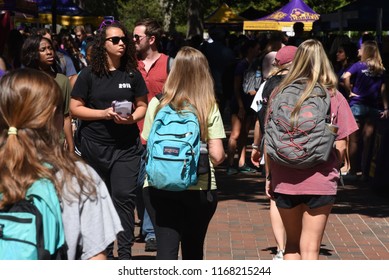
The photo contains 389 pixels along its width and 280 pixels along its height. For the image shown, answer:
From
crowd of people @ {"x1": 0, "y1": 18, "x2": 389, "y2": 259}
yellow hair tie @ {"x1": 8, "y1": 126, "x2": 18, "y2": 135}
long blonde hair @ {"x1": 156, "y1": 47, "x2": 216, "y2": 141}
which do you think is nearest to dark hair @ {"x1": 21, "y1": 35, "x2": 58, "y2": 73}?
crowd of people @ {"x1": 0, "y1": 18, "x2": 389, "y2": 259}

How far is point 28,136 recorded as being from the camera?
3166 mm

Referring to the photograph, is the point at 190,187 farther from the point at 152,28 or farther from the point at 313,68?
the point at 152,28

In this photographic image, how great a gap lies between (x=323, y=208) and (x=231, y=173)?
317 inches

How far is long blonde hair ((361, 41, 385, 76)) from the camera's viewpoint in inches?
505

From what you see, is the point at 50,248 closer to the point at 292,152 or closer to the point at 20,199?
the point at 20,199

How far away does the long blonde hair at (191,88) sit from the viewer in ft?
18.2

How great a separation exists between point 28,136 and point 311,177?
9.44 feet

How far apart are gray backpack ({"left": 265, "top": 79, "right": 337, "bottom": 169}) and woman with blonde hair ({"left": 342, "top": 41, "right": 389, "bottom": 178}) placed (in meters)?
7.28

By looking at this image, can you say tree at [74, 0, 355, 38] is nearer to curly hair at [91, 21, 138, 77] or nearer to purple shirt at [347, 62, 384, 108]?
purple shirt at [347, 62, 384, 108]

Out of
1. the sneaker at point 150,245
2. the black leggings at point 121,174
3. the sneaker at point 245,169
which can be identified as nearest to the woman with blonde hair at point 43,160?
the black leggings at point 121,174

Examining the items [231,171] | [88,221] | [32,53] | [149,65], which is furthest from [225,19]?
[88,221]

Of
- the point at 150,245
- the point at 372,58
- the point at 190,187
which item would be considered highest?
the point at 190,187

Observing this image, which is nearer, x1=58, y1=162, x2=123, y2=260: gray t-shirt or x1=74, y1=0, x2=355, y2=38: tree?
x1=58, y1=162, x2=123, y2=260: gray t-shirt

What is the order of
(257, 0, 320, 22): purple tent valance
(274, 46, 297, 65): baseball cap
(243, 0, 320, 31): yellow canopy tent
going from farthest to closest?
(243, 0, 320, 31): yellow canopy tent
(257, 0, 320, 22): purple tent valance
(274, 46, 297, 65): baseball cap
